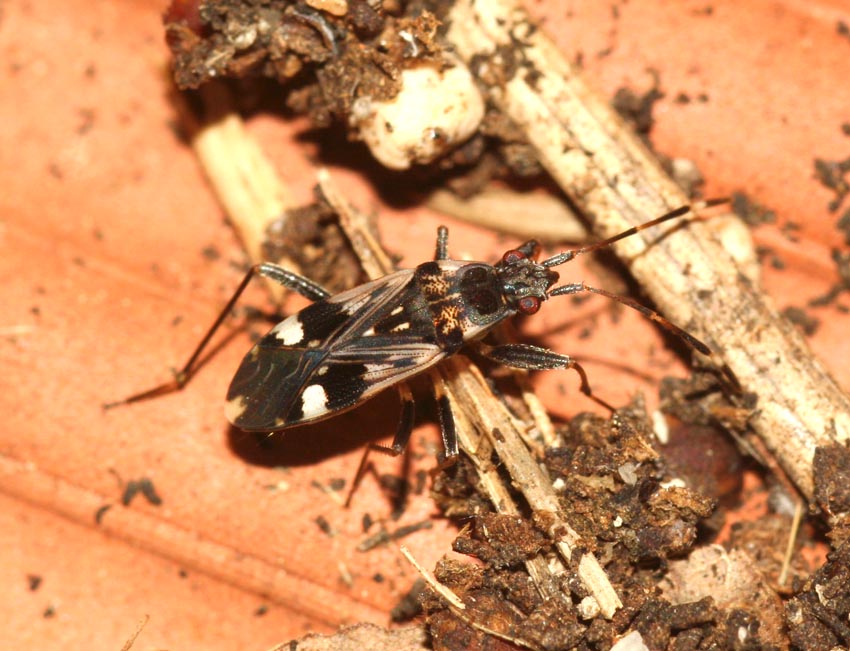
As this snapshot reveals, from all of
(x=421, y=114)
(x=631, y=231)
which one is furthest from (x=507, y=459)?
(x=421, y=114)

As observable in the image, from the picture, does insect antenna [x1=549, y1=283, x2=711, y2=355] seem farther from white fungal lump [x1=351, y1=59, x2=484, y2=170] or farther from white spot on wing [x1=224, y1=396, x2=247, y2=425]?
white spot on wing [x1=224, y1=396, x2=247, y2=425]

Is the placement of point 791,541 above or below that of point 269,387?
below

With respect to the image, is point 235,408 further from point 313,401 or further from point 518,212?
point 518,212

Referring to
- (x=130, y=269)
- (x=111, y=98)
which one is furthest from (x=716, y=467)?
(x=111, y=98)

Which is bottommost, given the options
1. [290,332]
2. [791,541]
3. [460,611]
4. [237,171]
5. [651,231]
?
[791,541]

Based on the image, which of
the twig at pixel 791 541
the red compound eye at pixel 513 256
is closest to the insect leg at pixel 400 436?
the red compound eye at pixel 513 256

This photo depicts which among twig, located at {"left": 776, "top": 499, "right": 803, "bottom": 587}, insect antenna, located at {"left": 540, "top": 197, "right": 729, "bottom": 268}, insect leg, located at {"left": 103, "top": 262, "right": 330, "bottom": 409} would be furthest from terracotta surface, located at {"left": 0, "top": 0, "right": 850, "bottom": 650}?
twig, located at {"left": 776, "top": 499, "right": 803, "bottom": 587}
